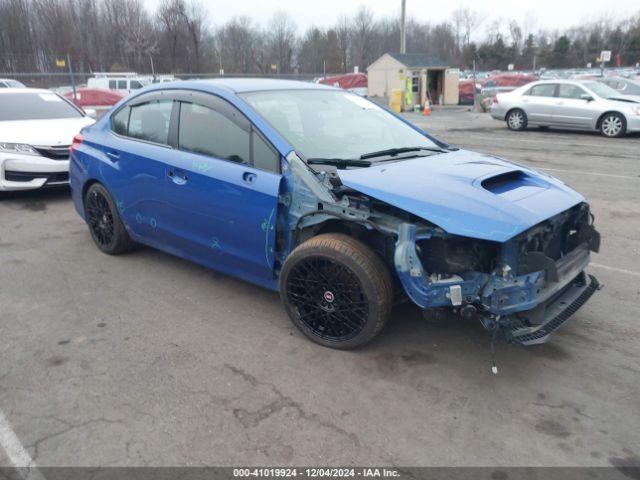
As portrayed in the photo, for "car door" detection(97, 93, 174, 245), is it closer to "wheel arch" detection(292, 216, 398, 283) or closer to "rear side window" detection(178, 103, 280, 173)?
"rear side window" detection(178, 103, 280, 173)

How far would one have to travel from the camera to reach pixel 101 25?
49.2m

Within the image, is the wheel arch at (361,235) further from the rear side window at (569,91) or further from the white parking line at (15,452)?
the rear side window at (569,91)

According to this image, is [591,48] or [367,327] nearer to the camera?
[367,327]

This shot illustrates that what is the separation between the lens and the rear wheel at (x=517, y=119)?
15.9 meters

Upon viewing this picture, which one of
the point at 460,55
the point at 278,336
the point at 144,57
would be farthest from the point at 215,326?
the point at 460,55

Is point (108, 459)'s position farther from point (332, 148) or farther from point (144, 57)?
point (144, 57)

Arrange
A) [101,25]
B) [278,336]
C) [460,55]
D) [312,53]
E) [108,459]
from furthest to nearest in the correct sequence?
[460,55]
[312,53]
[101,25]
[278,336]
[108,459]

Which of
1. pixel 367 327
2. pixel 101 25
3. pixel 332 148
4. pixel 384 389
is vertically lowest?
pixel 384 389

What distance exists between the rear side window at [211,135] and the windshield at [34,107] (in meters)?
5.16

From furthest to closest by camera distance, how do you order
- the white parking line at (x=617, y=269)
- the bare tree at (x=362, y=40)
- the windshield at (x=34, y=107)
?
the bare tree at (x=362, y=40) → the windshield at (x=34, y=107) → the white parking line at (x=617, y=269)

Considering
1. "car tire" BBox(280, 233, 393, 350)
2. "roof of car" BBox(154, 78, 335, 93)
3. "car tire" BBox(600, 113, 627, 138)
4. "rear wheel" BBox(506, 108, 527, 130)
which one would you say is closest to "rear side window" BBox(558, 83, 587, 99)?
"car tire" BBox(600, 113, 627, 138)

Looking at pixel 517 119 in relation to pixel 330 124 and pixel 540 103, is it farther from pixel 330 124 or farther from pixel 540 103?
pixel 330 124

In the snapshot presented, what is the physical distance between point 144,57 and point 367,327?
1824 inches

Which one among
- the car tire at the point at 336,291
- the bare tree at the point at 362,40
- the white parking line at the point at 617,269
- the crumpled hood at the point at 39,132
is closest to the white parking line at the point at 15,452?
the car tire at the point at 336,291
